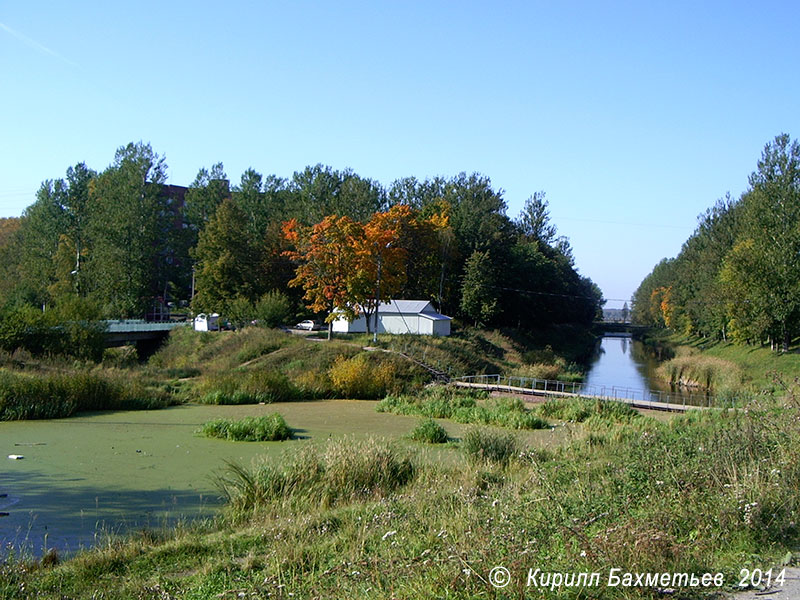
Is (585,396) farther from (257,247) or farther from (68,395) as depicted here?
(257,247)

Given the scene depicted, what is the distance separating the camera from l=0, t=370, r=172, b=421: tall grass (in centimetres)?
2133

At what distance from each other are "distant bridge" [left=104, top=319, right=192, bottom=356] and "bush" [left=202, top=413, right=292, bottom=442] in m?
28.3

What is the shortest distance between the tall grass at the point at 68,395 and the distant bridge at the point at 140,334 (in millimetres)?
19561

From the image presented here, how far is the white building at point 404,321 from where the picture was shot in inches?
2021

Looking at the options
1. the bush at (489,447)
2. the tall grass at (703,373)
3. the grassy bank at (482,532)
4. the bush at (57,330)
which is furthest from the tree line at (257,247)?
the grassy bank at (482,532)

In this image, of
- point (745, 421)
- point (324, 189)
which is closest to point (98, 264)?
point (324, 189)

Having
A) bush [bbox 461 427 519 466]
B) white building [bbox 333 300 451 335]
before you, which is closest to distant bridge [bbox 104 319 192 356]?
white building [bbox 333 300 451 335]

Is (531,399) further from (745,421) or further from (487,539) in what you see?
(487,539)

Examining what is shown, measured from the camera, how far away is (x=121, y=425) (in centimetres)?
2047

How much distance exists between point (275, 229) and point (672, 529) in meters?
57.1

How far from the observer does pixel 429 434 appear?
58.0ft
